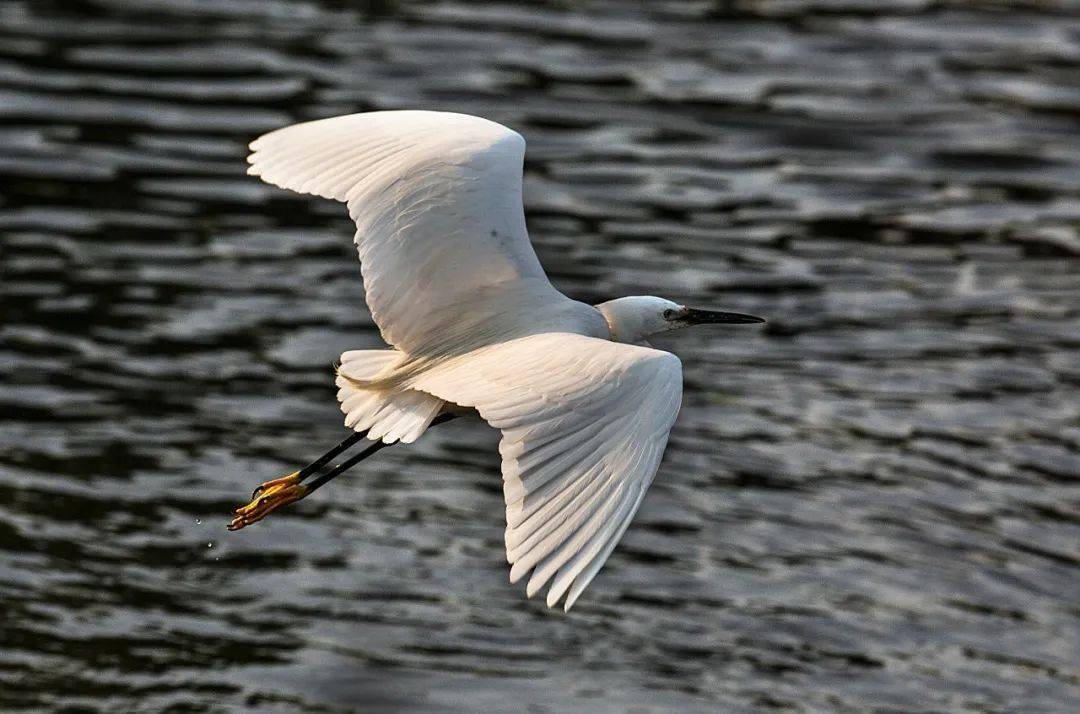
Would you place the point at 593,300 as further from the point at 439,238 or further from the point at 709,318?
the point at 439,238

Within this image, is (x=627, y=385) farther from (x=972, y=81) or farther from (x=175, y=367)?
(x=972, y=81)

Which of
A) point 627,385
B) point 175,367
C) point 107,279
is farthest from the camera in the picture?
point 107,279

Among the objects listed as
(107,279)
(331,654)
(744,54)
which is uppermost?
(744,54)

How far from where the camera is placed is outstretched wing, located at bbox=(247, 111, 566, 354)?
22.7ft

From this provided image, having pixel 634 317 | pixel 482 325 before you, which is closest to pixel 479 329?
pixel 482 325

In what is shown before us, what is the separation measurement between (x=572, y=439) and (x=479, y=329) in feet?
4.35

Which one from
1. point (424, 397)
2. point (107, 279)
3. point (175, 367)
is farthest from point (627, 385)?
A: point (107, 279)

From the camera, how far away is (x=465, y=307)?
691 cm

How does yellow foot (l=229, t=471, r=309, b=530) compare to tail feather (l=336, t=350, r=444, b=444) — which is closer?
tail feather (l=336, t=350, r=444, b=444)

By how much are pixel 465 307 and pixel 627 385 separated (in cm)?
133

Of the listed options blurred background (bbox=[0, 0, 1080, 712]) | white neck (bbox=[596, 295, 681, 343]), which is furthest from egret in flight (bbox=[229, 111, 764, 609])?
blurred background (bbox=[0, 0, 1080, 712])

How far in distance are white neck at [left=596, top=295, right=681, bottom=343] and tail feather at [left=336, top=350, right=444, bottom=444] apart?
0.81 meters

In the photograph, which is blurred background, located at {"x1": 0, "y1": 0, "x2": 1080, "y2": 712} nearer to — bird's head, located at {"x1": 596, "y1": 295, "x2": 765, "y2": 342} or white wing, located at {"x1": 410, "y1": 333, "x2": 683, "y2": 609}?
bird's head, located at {"x1": 596, "y1": 295, "x2": 765, "y2": 342}

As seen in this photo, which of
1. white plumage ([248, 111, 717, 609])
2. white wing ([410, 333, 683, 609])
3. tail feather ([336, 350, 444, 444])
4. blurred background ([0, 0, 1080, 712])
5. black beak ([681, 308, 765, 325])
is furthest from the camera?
blurred background ([0, 0, 1080, 712])
